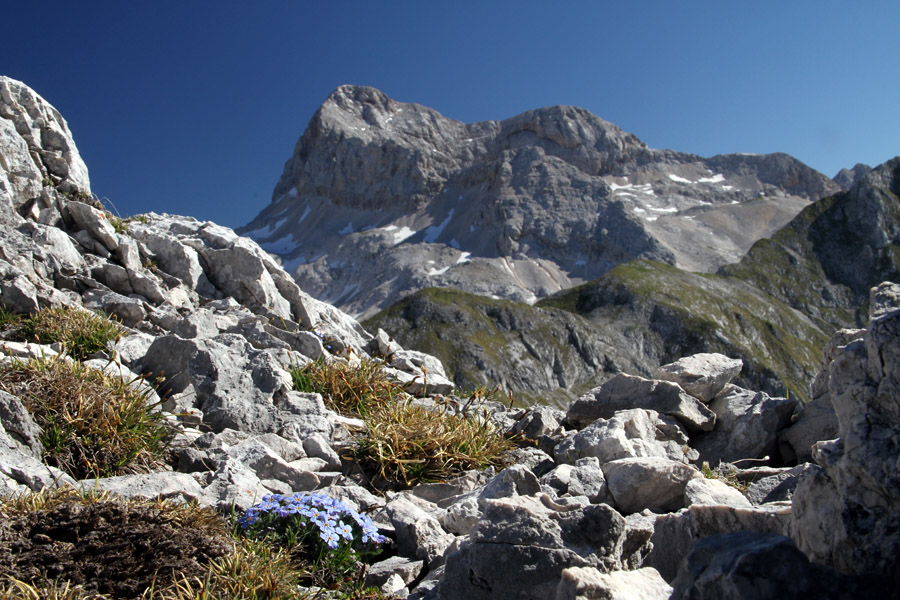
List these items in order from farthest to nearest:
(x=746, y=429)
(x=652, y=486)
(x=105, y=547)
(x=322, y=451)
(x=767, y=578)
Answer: (x=746, y=429) → (x=322, y=451) → (x=652, y=486) → (x=105, y=547) → (x=767, y=578)

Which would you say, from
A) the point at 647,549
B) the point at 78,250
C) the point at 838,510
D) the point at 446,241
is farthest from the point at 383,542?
the point at 446,241

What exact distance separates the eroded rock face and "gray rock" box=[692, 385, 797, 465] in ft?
18.7

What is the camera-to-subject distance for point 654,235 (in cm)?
14962

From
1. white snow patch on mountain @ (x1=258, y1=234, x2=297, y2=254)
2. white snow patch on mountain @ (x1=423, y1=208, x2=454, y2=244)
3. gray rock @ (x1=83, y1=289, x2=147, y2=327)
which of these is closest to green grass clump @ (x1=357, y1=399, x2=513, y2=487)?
gray rock @ (x1=83, y1=289, x2=147, y2=327)

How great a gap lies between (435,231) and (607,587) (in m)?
175

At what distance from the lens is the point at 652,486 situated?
223 inches

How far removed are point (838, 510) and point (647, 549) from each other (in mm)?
1746

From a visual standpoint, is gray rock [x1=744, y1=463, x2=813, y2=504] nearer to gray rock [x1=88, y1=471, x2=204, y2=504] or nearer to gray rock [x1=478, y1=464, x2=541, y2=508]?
gray rock [x1=478, y1=464, x2=541, y2=508]

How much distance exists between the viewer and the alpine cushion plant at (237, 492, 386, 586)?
4496mm

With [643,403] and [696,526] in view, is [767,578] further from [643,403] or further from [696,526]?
Result: [643,403]

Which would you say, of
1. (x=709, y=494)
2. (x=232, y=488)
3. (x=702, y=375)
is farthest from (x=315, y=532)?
(x=702, y=375)

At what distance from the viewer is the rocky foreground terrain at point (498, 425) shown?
8.83 ft

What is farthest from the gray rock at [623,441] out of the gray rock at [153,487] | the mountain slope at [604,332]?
the mountain slope at [604,332]

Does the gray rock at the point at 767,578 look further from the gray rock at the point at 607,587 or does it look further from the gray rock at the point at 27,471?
the gray rock at the point at 27,471
